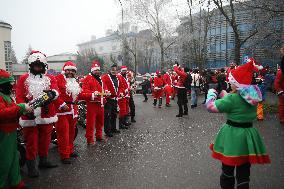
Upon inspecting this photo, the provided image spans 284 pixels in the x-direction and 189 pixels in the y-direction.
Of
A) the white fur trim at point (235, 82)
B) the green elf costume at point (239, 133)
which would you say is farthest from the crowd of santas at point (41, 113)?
the white fur trim at point (235, 82)

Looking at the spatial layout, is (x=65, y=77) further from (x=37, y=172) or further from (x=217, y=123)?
(x=217, y=123)

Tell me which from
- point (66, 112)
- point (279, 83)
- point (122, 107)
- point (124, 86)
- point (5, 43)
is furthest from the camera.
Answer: point (5, 43)

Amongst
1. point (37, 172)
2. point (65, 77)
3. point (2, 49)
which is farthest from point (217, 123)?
point (2, 49)

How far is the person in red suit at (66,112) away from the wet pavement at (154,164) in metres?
0.32

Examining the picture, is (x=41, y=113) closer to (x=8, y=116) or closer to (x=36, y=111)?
(x=36, y=111)

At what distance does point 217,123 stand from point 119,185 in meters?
6.87

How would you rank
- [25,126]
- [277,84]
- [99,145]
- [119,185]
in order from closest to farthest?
[119,185] < [25,126] < [99,145] < [277,84]

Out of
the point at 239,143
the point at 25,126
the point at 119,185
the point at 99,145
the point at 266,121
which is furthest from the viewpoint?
the point at 266,121

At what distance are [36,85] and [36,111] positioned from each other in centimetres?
50

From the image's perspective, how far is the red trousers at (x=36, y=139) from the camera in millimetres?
6023

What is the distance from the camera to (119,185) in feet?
17.8

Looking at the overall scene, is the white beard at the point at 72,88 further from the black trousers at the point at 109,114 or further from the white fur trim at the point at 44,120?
the black trousers at the point at 109,114

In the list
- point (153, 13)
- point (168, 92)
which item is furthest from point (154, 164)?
point (153, 13)

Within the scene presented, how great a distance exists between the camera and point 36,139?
240 inches
